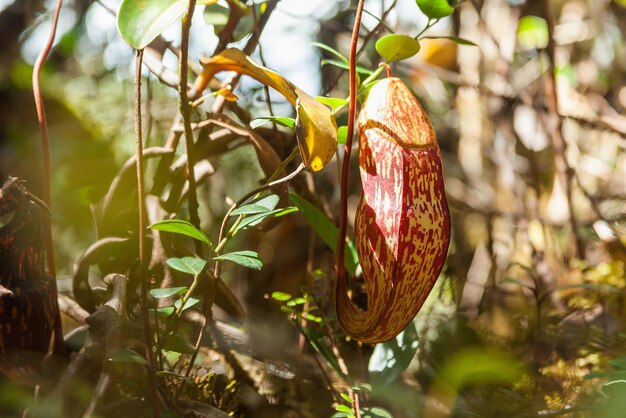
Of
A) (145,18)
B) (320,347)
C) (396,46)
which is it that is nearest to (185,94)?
(145,18)

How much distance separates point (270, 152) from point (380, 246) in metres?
0.22

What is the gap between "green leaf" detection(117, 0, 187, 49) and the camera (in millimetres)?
518

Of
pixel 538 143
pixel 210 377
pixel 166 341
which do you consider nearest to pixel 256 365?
pixel 210 377

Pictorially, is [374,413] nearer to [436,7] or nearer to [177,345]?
[177,345]

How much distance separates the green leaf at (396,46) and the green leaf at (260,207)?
0.19 metres

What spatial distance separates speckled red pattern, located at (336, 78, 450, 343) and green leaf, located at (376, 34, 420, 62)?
2.9 inches

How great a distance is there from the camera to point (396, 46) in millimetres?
620

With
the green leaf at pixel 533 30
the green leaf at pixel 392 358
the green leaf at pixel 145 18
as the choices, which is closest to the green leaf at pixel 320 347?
the green leaf at pixel 392 358

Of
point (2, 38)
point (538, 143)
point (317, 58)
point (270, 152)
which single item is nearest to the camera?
point (270, 152)

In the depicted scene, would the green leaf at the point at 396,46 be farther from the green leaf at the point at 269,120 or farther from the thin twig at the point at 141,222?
the thin twig at the point at 141,222

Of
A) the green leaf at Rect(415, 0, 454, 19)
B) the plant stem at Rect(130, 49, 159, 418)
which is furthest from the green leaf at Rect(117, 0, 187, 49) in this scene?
the green leaf at Rect(415, 0, 454, 19)

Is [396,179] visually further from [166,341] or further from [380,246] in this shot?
[166,341]

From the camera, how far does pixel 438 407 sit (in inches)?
28.6

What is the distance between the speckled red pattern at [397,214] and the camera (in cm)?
51
